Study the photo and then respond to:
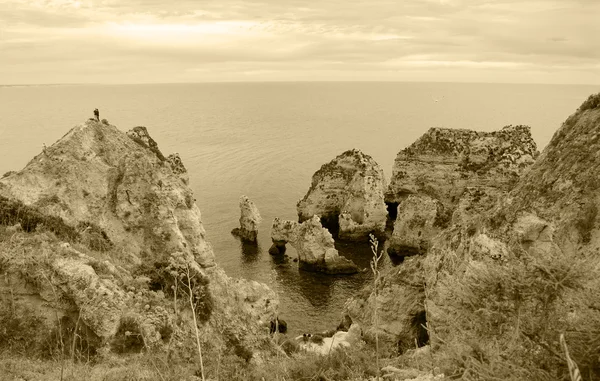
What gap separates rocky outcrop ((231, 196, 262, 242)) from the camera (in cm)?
5772

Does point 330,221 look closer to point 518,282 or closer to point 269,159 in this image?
point 269,159

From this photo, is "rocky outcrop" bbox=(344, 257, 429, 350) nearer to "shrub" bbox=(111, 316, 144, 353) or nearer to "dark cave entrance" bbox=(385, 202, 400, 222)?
"shrub" bbox=(111, 316, 144, 353)

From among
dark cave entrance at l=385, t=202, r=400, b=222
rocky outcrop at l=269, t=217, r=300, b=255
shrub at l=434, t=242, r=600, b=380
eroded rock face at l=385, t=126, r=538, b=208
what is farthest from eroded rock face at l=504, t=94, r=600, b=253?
dark cave entrance at l=385, t=202, r=400, b=222

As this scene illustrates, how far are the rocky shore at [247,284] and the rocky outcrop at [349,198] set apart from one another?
2964 cm

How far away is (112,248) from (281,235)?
110 ft

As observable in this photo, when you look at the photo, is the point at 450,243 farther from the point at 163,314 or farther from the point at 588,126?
the point at 163,314

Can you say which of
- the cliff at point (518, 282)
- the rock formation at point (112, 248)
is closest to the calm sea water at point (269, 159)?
the rock formation at point (112, 248)

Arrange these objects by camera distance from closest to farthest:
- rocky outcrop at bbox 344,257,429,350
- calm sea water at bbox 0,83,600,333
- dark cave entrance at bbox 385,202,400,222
Answer: rocky outcrop at bbox 344,257,429,350 → calm sea water at bbox 0,83,600,333 → dark cave entrance at bbox 385,202,400,222

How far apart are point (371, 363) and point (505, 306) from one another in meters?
5.93

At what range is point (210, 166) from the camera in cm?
9619

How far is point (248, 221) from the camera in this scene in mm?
57875

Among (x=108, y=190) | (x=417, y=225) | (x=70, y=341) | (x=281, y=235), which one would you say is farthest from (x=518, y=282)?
(x=281, y=235)

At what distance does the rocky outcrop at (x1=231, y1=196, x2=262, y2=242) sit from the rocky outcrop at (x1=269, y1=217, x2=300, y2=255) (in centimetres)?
307

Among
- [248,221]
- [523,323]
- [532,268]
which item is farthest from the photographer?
[248,221]
